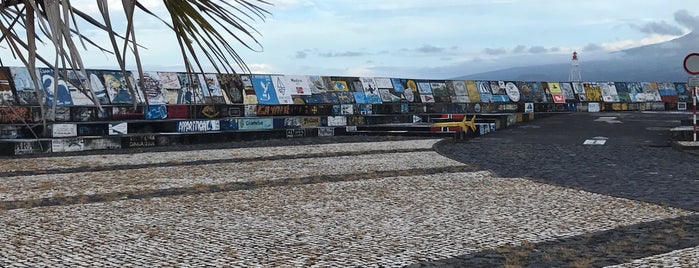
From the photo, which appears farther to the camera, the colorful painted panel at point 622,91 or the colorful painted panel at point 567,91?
the colorful painted panel at point 622,91

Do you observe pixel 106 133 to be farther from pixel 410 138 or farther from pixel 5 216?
pixel 5 216

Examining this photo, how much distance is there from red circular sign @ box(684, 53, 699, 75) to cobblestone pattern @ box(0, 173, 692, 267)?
8683 mm

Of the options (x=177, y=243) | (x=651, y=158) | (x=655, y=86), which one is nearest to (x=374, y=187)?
(x=177, y=243)

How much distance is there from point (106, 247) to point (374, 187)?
4.51 metres

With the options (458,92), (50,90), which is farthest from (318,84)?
(50,90)

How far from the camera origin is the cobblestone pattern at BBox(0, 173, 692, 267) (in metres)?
5.70

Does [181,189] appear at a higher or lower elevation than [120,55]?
lower

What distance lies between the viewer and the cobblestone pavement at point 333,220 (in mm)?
5684

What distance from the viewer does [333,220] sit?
7332 mm

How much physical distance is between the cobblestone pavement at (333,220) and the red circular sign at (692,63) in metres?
6.76

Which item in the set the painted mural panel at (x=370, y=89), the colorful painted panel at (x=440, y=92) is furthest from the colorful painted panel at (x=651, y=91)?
the painted mural panel at (x=370, y=89)

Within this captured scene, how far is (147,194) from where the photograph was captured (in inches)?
364

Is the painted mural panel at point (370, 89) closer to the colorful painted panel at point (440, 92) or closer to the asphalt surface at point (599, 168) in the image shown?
the colorful painted panel at point (440, 92)

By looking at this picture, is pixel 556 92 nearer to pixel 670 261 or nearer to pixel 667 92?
pixel 667 92
